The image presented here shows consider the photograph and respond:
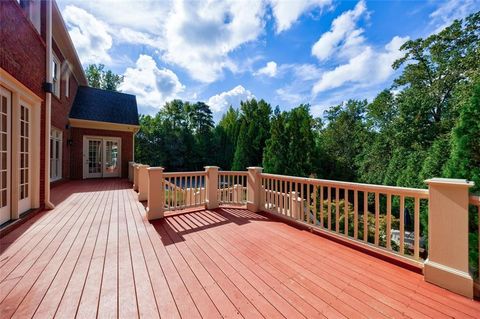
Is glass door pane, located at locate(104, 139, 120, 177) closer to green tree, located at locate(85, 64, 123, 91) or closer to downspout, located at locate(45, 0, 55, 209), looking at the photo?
downspout, located at locate(45, 0, 55, 209)

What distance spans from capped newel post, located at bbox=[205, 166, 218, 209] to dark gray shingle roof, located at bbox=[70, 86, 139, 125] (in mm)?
7964

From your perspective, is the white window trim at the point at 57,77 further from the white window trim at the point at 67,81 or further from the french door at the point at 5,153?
the french door at the point at 5,153

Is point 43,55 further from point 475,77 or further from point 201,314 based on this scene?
point 475,77

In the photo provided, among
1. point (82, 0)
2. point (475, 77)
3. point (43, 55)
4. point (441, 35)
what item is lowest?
point (43, 55)

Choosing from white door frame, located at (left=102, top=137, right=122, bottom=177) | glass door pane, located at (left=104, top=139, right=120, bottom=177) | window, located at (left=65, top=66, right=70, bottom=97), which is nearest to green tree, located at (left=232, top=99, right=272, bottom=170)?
white door frame, located at (left=102, top=137, right=122, bottom=177)

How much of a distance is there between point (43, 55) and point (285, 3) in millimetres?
5678

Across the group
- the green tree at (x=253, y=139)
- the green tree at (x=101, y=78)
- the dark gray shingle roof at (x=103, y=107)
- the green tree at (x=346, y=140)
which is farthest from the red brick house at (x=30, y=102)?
the green tree at (x=101, y=78)

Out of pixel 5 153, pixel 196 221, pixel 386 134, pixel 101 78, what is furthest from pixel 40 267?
pixel 101 78

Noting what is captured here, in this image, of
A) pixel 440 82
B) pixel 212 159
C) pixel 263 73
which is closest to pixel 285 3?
pixel 263 73

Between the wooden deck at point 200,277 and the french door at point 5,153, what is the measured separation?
1.39 ft

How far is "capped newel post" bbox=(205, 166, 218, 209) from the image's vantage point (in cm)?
474

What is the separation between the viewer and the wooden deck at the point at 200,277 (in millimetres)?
1649

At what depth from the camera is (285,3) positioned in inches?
200

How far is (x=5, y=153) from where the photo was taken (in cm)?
331
